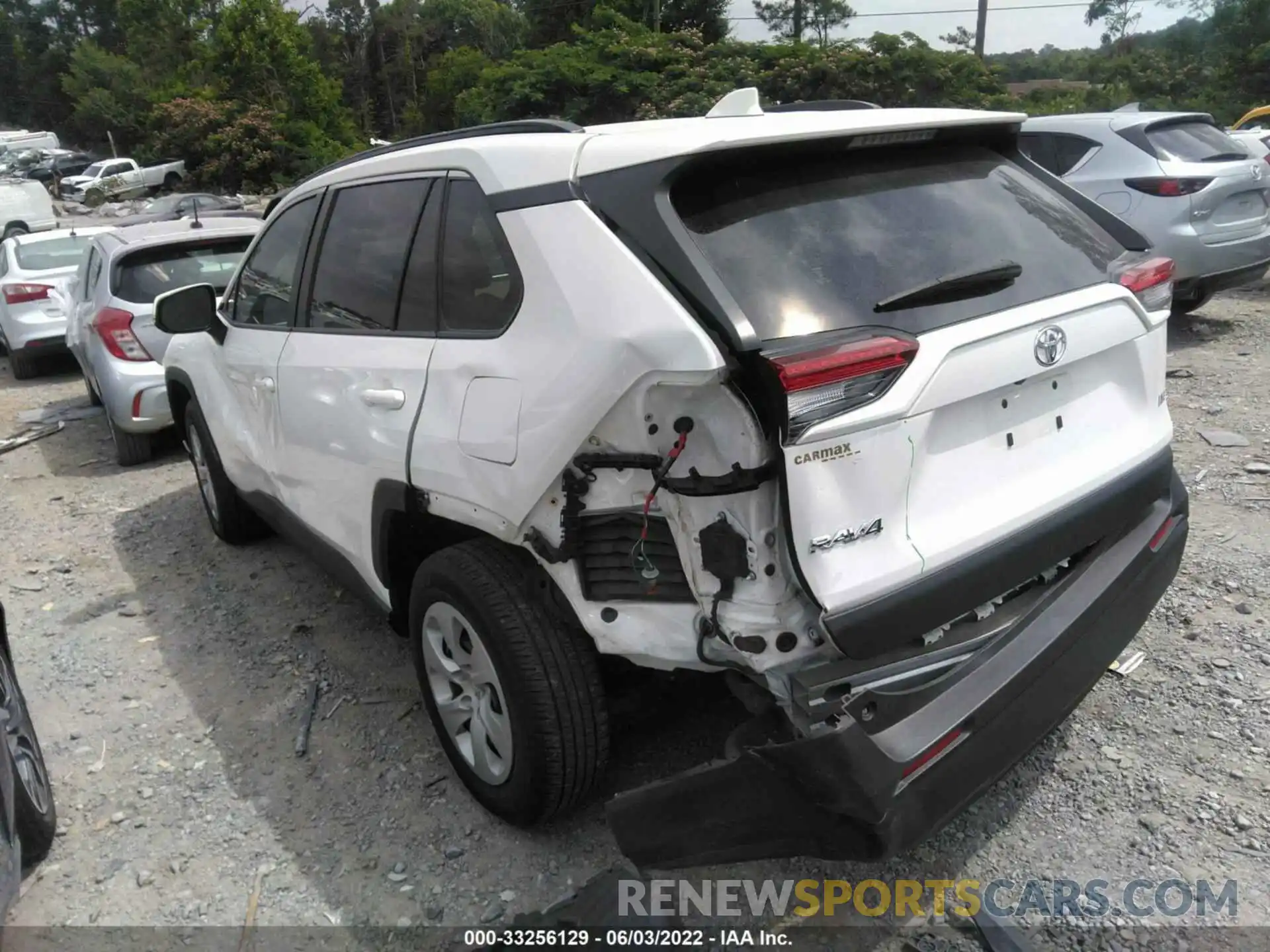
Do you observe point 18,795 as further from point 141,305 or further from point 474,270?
point 141,305

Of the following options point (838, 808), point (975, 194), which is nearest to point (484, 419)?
point (838, 808)

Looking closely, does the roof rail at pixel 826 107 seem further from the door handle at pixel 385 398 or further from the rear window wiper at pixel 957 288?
the door handle at pixel 385 398

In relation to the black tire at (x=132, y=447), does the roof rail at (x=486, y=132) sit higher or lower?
higher

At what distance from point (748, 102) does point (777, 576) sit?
1.41m

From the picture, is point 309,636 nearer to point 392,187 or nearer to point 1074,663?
point 392,187

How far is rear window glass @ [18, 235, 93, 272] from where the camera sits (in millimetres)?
10438

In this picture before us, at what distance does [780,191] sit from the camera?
7.41 ft

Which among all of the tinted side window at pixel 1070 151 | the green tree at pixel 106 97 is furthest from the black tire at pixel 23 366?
the green tree at pixel 106 97

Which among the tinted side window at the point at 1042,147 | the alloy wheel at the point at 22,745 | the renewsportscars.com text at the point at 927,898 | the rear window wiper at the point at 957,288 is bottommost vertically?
the renewsportscars.com text at the point at 927,898

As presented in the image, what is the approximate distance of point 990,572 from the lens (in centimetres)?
221

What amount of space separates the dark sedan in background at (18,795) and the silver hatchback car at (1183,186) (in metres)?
7.32

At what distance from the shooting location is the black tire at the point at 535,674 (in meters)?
2.45

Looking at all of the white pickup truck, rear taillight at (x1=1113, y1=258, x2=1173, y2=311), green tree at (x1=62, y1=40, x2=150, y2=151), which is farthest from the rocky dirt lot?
green tree at (x1=62, y1=40, x2=150, y2=151)

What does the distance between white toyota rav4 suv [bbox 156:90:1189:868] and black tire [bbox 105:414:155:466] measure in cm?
466
